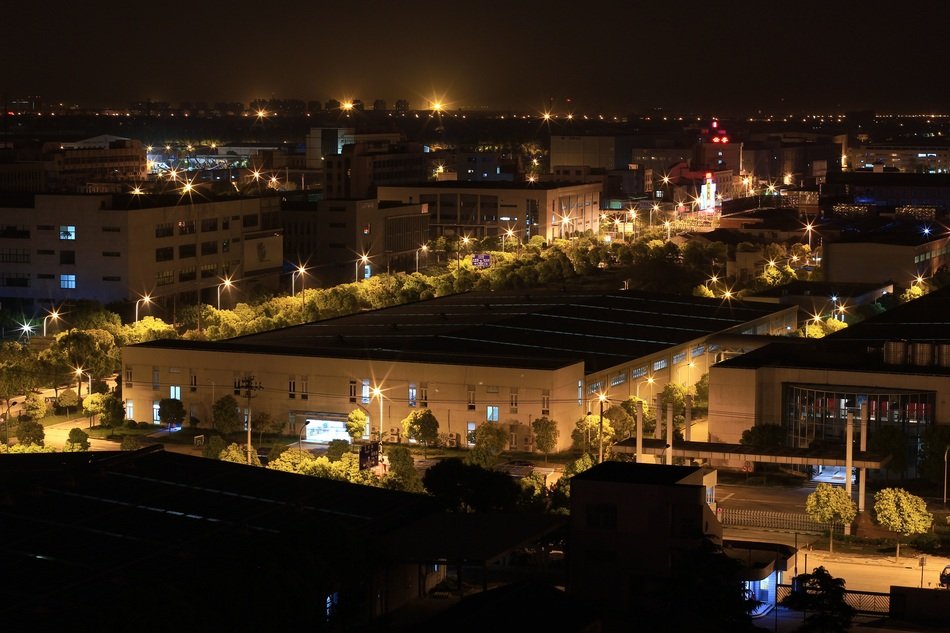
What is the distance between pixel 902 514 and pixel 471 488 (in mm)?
3414

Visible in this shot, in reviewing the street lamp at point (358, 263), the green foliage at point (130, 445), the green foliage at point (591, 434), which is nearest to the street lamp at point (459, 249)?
the street lamp at point (358, 263)

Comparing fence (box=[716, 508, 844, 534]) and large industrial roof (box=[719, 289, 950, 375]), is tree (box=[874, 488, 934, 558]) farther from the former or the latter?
large industrial roof (box=[719, 289, 950, 375])

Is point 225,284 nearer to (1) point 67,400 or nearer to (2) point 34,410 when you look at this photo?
(1) point 67,400

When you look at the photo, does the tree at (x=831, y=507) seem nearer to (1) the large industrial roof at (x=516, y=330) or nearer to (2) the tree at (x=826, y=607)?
(2) the tree at (x=826, y=607)

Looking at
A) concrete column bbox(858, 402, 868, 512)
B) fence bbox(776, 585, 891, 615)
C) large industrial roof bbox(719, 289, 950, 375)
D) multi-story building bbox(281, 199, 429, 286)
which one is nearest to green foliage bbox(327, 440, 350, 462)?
large industrial roof bbox(719, 289, 950, 375)

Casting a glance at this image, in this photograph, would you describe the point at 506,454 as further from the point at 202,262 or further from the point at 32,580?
the point at 202,262

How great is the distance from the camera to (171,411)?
734 inches

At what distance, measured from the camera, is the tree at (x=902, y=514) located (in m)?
13.7

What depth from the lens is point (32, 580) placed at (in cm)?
994

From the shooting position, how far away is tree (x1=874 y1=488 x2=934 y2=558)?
13727 mm

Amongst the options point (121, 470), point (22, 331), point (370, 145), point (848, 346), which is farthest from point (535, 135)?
point (121, 470)

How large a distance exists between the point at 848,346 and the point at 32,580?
10758mm

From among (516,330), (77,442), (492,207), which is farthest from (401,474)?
(492,207)

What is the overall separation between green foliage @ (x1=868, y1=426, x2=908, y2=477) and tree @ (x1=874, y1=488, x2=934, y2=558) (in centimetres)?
220
